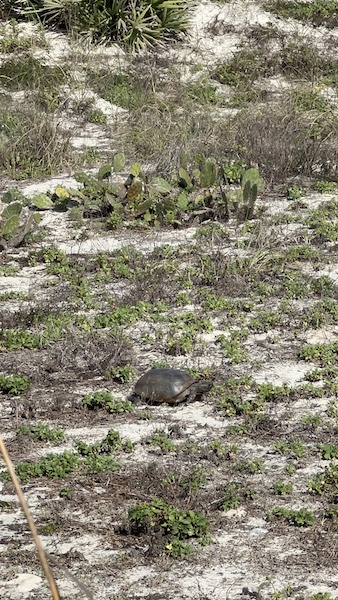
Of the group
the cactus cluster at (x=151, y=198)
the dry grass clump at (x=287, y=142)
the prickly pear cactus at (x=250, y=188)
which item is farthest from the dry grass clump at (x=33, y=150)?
the prickly pear cactus at (x=250, y=188)

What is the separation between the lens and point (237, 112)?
38.6 ft

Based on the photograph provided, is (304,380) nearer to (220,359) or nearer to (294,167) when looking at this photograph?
(220,359)

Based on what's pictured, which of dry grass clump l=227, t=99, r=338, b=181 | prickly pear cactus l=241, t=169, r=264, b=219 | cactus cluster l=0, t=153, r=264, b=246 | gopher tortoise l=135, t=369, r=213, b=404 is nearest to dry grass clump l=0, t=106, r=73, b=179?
cactus cluster l=0, t=153, r=264, b=246

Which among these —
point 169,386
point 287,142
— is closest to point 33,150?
point 287,142

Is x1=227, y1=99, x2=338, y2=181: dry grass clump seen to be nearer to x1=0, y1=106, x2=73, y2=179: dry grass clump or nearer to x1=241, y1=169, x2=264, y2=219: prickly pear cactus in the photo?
x1=241, y1=169, x2=264, y2=219: prickly pear cactus

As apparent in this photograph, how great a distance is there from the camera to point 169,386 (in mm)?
5867

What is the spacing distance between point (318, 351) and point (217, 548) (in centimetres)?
225

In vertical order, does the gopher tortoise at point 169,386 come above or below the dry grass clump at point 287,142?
above

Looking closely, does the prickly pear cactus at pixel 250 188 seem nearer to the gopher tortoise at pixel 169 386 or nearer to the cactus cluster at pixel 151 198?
the cactus cluster at pixel 151 198

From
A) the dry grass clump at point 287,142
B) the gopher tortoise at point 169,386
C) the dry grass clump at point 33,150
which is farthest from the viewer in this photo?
the dry grass clump at point 33,150

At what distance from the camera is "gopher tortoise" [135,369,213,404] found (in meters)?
5.86

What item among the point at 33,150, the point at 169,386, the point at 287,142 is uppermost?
the point at 169,386

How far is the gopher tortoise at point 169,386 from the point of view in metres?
5.86

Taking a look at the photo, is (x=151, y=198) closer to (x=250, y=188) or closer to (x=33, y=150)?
(x=250, y=188)
